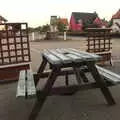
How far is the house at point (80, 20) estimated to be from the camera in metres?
42.0

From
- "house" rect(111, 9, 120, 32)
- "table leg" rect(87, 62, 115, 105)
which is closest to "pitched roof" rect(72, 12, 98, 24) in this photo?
"house" rect(111, 9, 120, 32)

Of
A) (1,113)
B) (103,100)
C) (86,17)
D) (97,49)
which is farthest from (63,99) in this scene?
(86,17)

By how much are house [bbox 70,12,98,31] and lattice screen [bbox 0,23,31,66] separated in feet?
116

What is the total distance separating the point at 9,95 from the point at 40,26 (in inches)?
1195

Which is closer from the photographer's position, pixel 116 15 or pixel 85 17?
pixel 116 15

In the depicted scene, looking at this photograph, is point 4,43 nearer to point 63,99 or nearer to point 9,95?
point 9,95

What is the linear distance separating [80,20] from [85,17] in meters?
1.55

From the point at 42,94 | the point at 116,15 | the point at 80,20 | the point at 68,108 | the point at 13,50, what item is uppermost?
the point at 116,15

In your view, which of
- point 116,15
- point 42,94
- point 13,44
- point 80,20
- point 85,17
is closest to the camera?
point 42,94

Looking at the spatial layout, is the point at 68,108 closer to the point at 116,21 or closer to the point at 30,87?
the point at 30,87

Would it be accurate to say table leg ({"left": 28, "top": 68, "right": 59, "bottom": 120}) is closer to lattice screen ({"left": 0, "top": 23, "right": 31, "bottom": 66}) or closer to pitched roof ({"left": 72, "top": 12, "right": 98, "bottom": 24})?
lattice screen ({"left": 0, "top": 23, "right": 31, "bottom": 66})

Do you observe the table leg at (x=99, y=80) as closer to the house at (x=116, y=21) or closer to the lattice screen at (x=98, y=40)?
the lattice screen at (x=98, y=40)

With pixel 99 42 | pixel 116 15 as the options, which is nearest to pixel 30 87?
pixel 99 42

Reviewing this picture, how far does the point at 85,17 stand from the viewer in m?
43.5
